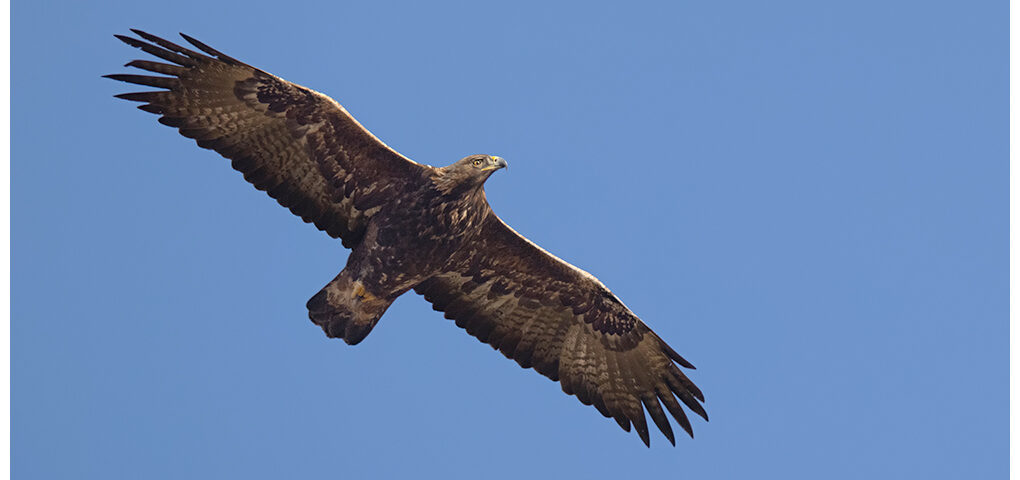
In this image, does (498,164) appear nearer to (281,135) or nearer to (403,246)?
(403,246)

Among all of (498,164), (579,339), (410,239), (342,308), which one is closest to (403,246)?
(410,239)

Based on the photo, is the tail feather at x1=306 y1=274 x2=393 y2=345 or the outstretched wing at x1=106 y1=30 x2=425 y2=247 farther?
the tail feather at x1=306 y1=274 x2=393 y2=345

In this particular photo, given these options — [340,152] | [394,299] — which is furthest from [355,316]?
[340,152]

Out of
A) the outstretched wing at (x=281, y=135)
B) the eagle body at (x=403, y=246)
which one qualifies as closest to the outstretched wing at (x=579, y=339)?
the eagle body at (x=403, y=246)

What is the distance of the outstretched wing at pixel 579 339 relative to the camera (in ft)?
55.2

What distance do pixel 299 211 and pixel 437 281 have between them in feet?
6.00

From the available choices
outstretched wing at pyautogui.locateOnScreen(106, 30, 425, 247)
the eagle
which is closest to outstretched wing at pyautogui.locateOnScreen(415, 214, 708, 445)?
the eagle

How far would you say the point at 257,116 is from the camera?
611 inches

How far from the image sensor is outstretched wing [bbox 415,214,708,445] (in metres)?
16.8

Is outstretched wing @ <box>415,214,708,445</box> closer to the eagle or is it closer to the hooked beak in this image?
the eagle

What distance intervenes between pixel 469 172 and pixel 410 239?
0.97 meters

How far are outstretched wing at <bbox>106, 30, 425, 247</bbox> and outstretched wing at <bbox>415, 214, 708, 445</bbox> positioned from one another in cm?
153

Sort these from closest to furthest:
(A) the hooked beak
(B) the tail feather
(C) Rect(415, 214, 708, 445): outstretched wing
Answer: (A) the hooked beak, (B) the tail feather, (C) Rect(415, 214, 708, 445): outstretched wing

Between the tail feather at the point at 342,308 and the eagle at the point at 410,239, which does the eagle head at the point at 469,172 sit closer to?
the eagle at the point at 410,239
